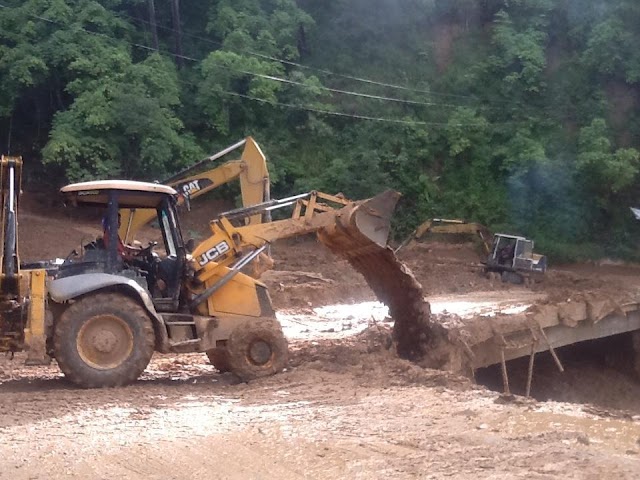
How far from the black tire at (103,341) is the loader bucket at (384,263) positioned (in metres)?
2.89

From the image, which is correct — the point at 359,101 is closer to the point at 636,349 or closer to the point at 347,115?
the point at 347,115

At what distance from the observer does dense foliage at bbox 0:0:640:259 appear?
28.1 m

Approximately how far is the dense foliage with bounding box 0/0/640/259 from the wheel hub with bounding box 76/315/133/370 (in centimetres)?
1801

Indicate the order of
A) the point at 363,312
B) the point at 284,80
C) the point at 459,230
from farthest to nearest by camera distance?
the point at 284,80
the point at 459,230
the point at 363,312

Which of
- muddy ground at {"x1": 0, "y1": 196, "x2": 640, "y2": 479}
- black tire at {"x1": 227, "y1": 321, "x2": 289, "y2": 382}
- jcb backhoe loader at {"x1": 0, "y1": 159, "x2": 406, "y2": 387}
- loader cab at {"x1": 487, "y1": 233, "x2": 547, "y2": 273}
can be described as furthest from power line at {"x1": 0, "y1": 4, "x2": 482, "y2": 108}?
black tire at {"x1": 227, "y1": 321, "x2": 289, "y2": 382}

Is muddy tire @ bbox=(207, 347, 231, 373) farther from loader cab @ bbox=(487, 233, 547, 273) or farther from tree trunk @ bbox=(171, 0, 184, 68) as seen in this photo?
tree trunk @ bbox=(171, 0, 184, 68)

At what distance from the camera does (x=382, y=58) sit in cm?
3750

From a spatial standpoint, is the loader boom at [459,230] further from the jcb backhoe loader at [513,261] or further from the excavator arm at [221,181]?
the excavator arm at [221,181]

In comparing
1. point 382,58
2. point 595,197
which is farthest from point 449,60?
point 595,197

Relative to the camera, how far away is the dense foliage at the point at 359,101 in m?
28.1

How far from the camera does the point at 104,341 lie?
9781 millimetres

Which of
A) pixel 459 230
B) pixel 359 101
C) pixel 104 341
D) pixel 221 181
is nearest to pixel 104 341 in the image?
pixel 104 341

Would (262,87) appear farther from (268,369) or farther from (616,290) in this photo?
(268,369)

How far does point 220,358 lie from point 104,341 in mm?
1788
